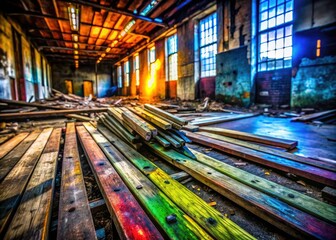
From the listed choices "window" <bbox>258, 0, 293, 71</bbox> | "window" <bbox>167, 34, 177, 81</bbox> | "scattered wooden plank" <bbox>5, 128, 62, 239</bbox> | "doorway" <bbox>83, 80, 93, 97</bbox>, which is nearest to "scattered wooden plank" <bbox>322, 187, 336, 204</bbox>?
"scattered wooden plank" <bbox>5, 128, 62, 239</bbox>

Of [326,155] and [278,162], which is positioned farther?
[326,155]

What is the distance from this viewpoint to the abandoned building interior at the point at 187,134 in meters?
1.02

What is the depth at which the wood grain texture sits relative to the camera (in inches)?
35.3

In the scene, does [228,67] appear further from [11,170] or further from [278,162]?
[11,170]

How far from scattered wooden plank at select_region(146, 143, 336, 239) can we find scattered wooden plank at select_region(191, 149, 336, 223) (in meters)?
0.05

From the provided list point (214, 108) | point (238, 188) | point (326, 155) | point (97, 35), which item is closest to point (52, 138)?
point (238, 188)

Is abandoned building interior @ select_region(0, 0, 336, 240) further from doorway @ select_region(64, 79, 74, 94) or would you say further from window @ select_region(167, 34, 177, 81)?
doorway @ select_region(64, 79, 74, 94)

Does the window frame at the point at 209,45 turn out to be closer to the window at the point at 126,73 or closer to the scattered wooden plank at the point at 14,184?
the scattered wooden plank at the point at 14,184

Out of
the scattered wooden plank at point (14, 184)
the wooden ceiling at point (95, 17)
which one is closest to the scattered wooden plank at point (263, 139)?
the scattered wooden plank at point (14, 184)

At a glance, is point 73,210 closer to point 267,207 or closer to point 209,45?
point 267,207

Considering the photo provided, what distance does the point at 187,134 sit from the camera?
299 cm

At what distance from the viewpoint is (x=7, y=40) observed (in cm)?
746

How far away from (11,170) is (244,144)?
2620 millimetres

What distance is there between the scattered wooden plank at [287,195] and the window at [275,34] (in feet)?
19.7
